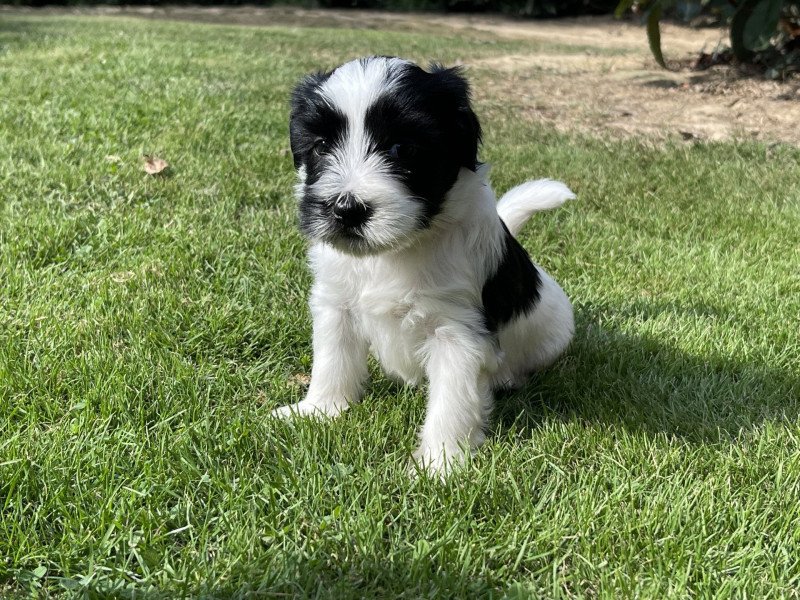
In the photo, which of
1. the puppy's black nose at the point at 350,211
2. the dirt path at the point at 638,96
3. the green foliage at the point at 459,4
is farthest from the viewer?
the green foliage at the point at 459,4

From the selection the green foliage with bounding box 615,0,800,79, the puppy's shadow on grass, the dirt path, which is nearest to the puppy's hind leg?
the puppy's shadow on grass

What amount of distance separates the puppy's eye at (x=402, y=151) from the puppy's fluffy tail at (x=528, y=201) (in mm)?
995

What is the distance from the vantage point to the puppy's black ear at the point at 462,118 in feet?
7.89

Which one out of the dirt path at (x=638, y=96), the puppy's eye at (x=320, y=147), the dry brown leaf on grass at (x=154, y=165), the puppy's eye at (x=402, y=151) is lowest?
the dry brown leaf on grass at (x=154, y=165)

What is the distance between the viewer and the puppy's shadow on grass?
268cm

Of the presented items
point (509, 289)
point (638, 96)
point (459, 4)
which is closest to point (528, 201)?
point (509, 289)

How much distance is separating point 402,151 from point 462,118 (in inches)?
10.7

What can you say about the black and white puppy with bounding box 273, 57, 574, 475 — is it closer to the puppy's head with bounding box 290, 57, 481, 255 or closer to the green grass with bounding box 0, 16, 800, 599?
the puppy's head with bounding box 290, 57, 481, 255

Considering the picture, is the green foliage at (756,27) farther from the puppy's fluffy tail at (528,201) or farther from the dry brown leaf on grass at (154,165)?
the puppy's fluffy tail at (528,201)

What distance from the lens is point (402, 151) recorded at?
2299 millimetres

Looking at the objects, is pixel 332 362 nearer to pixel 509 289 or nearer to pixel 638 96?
pixel 509 289

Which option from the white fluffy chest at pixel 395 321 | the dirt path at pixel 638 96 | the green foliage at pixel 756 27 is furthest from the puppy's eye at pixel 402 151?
the green foliage at pixel 756 27

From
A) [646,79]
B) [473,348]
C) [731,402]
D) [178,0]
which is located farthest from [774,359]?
[178,0]

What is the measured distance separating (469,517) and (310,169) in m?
1.27
